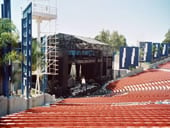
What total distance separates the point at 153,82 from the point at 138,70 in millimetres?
11502

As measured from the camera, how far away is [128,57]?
1484 inches

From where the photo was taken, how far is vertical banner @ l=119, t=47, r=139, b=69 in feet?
121

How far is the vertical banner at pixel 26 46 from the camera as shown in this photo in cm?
1403

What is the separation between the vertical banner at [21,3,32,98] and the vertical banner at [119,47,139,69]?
2436 centimetres

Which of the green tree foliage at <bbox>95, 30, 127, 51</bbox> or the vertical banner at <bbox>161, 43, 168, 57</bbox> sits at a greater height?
the green tree foliage at <bbox>95, 30, 127, 51</bbox>

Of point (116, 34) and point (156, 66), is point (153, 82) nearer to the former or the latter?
point (156, 66)

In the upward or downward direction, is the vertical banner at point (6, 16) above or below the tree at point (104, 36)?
below

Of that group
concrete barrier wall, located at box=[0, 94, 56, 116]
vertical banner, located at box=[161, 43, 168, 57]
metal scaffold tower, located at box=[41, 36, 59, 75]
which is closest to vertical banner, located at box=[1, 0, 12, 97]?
concrete barrier wall, located at box=[0, 94, 56, 116]

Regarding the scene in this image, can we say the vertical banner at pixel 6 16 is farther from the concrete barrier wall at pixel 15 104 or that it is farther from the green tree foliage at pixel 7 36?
the green tree foliage at pixel 7 36

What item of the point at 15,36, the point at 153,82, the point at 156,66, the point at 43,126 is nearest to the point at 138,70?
the point at 156,66

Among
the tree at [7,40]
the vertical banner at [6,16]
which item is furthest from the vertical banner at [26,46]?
the tree at [7,40]

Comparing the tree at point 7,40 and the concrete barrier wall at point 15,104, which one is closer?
the tree at point 7,40

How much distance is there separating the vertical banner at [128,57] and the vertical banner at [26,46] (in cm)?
2436

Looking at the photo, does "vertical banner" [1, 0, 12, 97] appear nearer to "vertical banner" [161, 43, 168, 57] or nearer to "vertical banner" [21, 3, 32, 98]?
"vertical banner" [21, 3, 32, 98]
